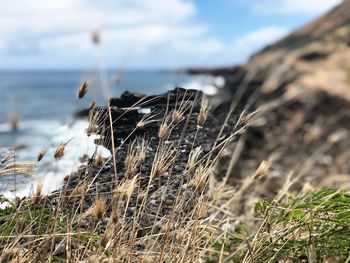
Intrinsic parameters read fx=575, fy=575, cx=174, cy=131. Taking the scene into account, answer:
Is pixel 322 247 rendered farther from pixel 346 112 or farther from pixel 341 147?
pixel 346 112

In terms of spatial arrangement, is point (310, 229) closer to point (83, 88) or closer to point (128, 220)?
point (128, 220)

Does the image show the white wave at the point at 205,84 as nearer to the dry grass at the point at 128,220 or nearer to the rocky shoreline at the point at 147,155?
the rocky shoreline at the point at 147,155

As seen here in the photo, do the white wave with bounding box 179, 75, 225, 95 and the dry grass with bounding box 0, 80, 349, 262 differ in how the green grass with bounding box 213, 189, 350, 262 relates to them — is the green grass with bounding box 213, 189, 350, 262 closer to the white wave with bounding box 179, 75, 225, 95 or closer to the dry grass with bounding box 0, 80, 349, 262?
the dry grass with bounding box 0, 80, 349, 262

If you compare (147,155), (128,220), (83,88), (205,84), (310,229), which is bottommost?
(310,229)

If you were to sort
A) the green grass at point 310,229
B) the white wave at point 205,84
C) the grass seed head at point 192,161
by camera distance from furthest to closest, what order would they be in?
the white wave at point 205,84
the green grass at point 310,229
the grass seed head at point 192,161

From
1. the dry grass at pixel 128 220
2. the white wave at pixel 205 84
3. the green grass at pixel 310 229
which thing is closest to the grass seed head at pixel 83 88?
the dry grass at pixel 128 220

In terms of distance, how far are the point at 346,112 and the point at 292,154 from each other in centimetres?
206

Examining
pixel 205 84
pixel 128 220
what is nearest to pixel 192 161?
pixel 128 220

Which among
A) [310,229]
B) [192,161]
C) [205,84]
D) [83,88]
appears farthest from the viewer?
[205,84]

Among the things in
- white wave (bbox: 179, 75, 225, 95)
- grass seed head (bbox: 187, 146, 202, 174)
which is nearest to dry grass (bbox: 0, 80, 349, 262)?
grass seed head (bbox: 187, 146, 202, 174)

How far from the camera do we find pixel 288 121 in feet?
51.5

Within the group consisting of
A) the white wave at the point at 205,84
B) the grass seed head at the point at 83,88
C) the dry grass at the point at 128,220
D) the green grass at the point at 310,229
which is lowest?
the green grass at the point at 310,229

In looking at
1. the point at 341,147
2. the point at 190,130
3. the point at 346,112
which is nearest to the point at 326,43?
the point at 346,112

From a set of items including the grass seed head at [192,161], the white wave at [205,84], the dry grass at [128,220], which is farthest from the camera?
the white wave at [205,84]
